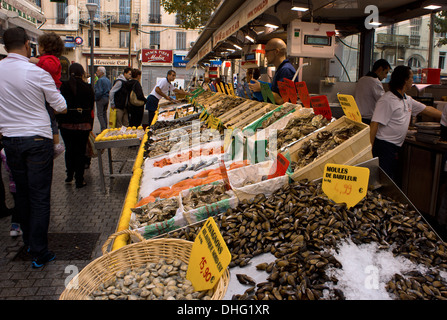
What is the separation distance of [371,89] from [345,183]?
14.5ft

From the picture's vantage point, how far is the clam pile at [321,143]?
261 centimetres

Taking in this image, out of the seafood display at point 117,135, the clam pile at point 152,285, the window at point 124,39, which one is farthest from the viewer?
the window at point 124,39

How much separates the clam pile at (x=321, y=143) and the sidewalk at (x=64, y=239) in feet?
6.85

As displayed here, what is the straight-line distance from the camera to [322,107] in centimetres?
325

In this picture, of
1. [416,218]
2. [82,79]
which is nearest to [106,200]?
[82,79]

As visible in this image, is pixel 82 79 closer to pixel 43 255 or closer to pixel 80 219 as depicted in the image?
pixel 80 219

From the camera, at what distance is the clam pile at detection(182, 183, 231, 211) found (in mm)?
2354

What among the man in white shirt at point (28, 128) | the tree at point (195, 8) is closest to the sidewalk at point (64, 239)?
the man in white shirt at point (28, 128)

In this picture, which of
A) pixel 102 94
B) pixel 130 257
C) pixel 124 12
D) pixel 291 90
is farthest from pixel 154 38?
pixel 130 257

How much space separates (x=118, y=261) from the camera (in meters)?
1.84

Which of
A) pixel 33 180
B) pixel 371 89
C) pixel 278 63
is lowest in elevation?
pixel 33 180

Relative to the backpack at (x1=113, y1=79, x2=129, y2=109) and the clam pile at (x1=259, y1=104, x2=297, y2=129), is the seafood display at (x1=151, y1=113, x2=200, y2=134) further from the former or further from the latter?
the backpack at (x1=113, y1=79, x2=129, y2=109)

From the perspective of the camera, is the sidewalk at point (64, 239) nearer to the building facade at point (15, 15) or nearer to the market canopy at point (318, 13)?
the market canopy at point (318, 13)

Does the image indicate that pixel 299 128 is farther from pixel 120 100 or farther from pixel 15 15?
pixel 15 15
